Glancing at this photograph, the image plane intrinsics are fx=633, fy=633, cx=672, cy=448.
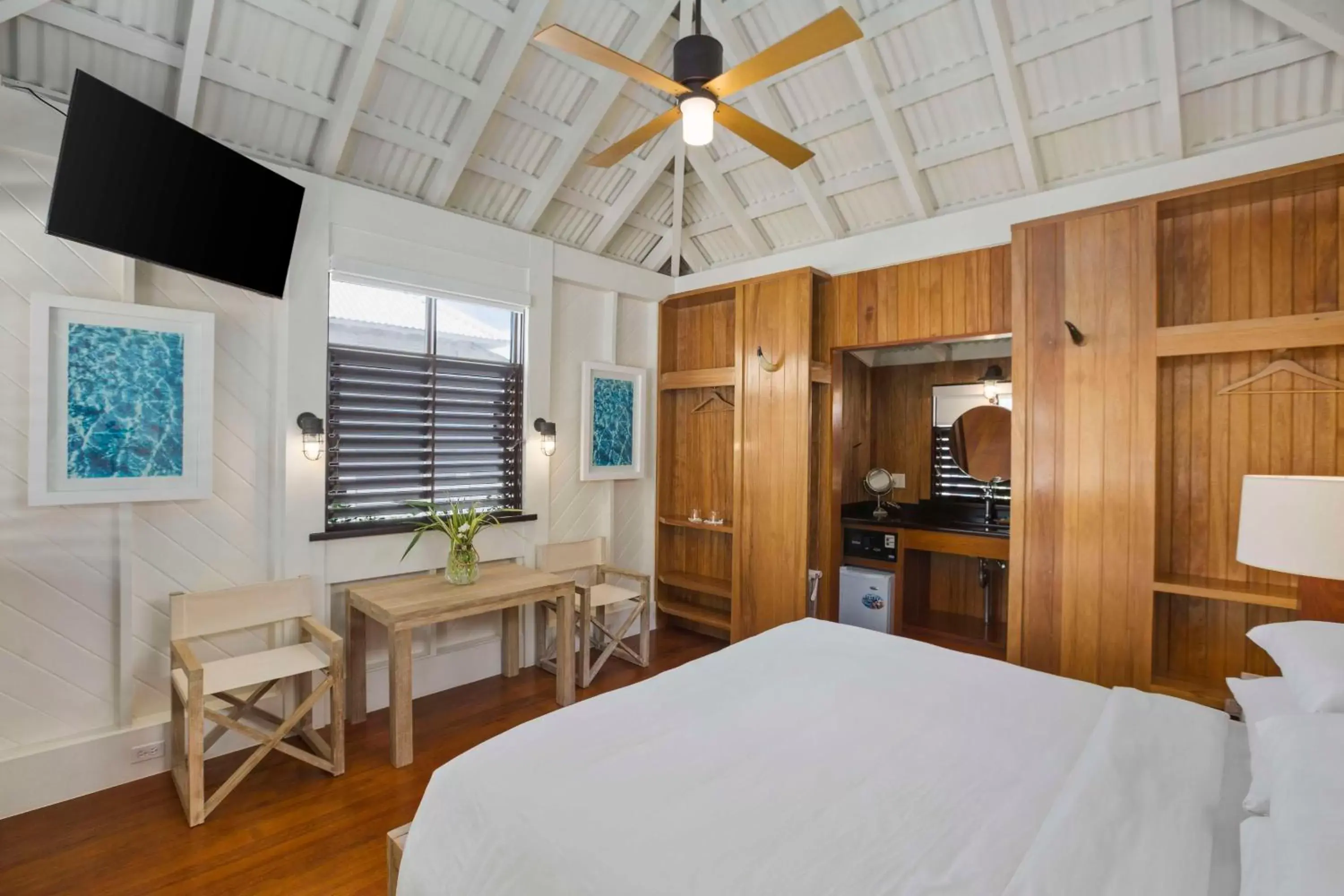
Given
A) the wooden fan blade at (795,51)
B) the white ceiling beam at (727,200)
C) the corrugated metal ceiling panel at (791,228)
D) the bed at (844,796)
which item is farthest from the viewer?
the corrugated metal ceiling panel at (791,228)

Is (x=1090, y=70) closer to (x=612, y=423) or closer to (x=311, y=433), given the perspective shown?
(x=612, y=423)

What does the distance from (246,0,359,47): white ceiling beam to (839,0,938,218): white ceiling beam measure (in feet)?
7.52

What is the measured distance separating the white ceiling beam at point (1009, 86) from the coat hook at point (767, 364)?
65.3 inches

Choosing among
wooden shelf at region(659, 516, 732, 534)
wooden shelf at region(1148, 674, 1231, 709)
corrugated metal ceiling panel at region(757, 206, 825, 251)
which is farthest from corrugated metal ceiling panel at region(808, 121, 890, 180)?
wooden shelf at region(1148, 674, 1231, 709)

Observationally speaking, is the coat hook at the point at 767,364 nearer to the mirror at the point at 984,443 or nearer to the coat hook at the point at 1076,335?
the mirror at the point at 984,443

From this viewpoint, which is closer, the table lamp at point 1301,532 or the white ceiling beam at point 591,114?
the table lamp at point 1301,532

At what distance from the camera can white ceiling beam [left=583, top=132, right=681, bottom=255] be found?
13.2ft

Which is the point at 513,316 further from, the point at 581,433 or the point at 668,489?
the point at 668,489

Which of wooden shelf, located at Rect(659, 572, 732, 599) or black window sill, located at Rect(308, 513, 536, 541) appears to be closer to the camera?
black window sill, located at Rect(308, 513, 536, 541)

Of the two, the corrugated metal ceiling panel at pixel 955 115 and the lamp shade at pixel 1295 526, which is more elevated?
the corrugated metal ceiling panel at pixel 955 115

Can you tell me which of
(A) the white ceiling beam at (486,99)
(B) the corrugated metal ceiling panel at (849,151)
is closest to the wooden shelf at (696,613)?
(B) the corrugated metal ceiling panel at (849,151)

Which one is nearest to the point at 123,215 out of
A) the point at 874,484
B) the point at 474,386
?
the point at 474,386

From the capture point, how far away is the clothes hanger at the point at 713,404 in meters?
4.79

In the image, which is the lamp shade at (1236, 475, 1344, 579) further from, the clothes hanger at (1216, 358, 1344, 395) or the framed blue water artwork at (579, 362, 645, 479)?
the framed blue water artwork at (579, 362, 645, 479)
